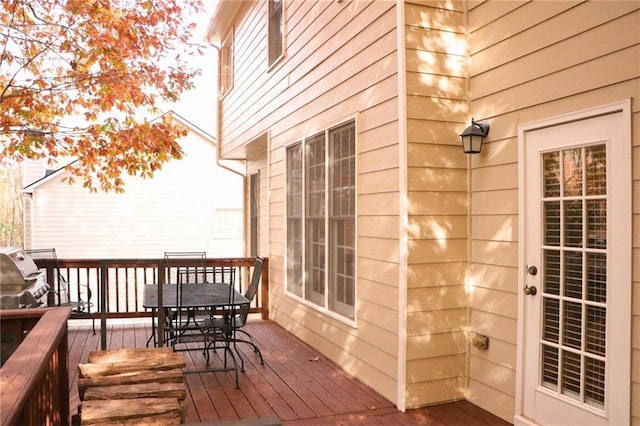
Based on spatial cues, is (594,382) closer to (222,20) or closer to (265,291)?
(265,291)

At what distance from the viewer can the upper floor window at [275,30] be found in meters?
7.09

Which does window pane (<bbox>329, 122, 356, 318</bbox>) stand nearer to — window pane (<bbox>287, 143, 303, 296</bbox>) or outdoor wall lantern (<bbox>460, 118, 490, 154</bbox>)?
window pane (<bbox>287, 143, 303, 296</bbox>)

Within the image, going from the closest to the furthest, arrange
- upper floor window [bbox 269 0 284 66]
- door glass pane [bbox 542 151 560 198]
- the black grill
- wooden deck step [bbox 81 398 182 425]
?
1. wooden deck step [bbox 81 398 182 425]
2. door glass pane [bbox 542 151 560 198]
3. the black grill
4. upper floor window [bbox 269 0 284 66]

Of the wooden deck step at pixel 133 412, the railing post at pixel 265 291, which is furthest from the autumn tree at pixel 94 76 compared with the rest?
the wooden deck step at pixel 133 412

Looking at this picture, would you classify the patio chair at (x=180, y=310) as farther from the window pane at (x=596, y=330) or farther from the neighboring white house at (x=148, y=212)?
the neighboring white house at (x=148, y=212)

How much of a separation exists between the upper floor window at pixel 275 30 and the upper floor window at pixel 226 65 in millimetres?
2827

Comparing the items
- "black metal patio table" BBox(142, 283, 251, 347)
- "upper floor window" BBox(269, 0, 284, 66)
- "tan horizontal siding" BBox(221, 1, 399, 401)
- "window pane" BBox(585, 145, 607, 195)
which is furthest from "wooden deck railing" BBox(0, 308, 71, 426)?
"upper floor window" BBox(269, 0, 284, 66)

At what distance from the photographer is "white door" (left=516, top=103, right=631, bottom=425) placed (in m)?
2.79

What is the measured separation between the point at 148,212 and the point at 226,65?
5.15 meters

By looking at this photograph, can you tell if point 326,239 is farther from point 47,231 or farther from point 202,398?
point 47,231

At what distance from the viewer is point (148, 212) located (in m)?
13.8

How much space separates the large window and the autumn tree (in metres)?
2.72

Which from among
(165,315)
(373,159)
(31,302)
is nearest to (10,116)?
(31,302)

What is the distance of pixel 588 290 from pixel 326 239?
2.66 meters
